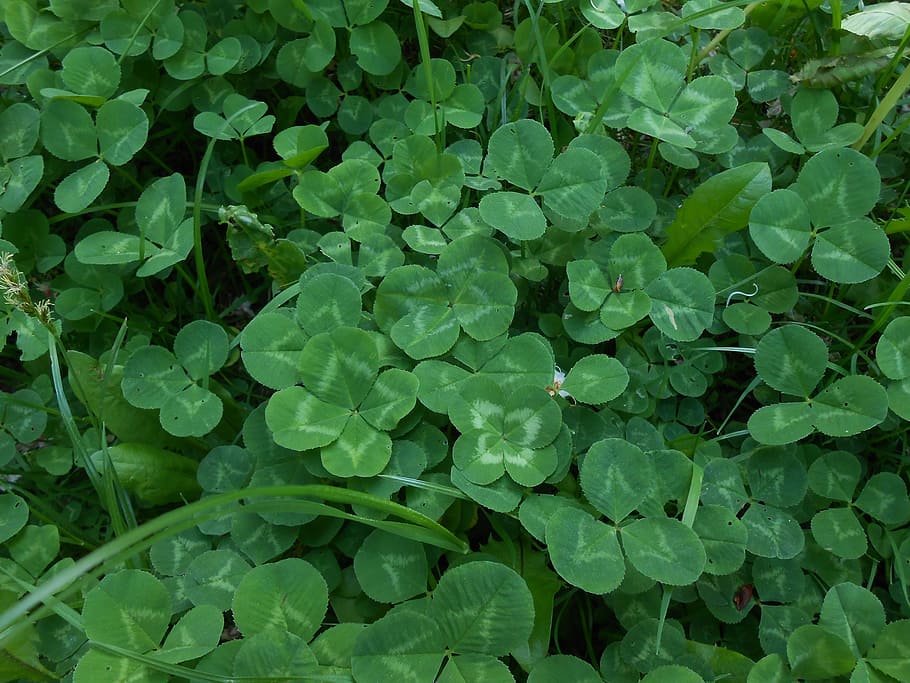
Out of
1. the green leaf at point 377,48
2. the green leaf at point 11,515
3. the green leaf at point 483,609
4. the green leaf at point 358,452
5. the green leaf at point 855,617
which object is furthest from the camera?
the green leaf at point 377,48

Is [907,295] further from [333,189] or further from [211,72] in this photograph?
[211,72]

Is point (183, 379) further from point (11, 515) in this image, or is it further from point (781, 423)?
point (781, 423)

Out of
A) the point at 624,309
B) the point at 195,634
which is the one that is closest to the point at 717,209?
the point at 624,309

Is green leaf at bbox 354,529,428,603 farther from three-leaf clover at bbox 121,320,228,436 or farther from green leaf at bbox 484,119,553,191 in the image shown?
green leaf at bbox 484,119,553,191

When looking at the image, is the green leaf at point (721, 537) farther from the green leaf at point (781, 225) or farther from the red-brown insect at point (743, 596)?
the green leaf at point (781, 225)

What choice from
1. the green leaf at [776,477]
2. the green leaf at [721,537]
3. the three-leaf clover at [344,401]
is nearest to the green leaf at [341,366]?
the three-leaf clover at [344,401]

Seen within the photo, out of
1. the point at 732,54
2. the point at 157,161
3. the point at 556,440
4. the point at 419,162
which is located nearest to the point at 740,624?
the point at 556,440
